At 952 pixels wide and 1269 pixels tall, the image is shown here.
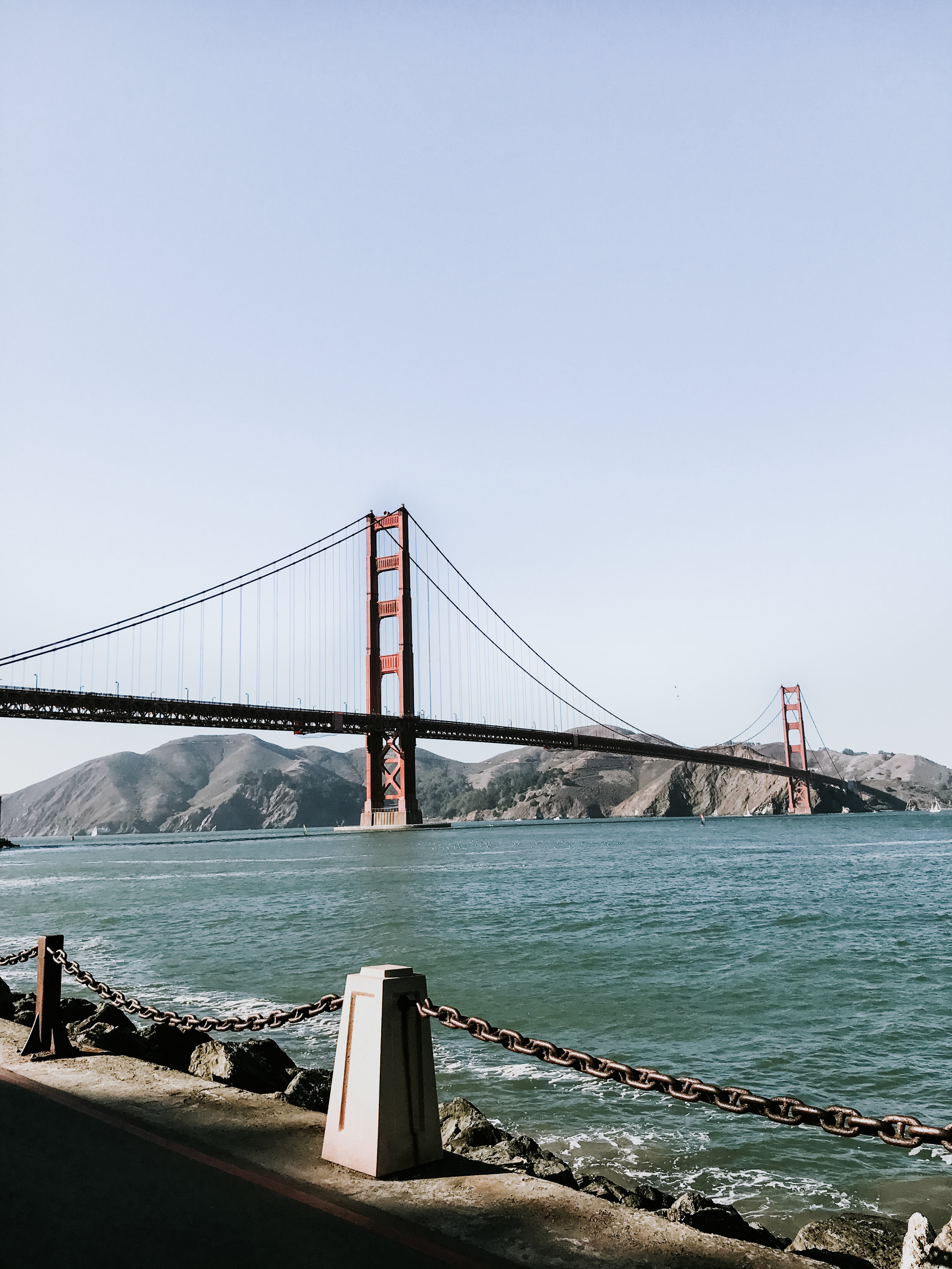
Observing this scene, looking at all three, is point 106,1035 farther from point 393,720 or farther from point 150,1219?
point 393,720

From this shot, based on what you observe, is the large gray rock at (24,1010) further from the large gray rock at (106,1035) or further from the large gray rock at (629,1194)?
the large gray rock at (629,1194)

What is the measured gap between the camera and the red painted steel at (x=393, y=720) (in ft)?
232

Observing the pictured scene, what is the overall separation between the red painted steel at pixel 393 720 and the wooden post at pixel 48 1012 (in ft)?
204

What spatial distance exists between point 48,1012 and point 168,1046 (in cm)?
155

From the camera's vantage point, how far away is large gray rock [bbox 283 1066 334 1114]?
568 centimetres

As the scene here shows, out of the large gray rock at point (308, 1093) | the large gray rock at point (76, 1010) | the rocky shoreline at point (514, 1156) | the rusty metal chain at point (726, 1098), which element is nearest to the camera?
the rusty metal chain at point (726, 1098)

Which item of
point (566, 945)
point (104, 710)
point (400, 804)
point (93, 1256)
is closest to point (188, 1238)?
point (93, 1256)

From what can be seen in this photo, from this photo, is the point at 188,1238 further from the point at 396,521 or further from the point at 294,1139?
the point at 396,521

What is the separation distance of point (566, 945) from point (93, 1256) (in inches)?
565

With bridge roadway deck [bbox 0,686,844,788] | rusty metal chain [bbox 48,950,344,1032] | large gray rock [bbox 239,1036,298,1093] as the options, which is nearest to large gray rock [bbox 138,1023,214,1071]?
large gray rock [bbox 239,1036,298,1093]

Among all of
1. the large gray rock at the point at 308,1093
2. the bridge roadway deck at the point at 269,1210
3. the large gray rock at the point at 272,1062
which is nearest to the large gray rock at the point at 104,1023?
the large gray rock at the point at 272,1062

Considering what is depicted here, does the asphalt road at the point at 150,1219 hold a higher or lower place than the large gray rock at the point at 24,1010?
higher

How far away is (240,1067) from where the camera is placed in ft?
21.0

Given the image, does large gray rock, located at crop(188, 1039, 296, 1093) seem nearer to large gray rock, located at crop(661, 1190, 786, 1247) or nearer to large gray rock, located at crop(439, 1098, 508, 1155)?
large gray rock, located at crop(439, 1098, 508, 1155)
